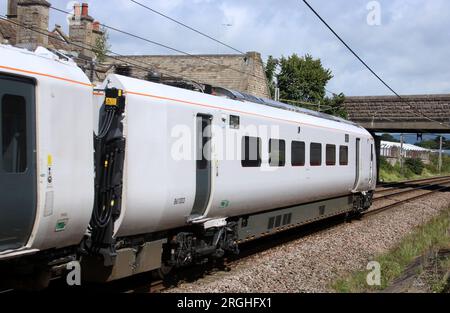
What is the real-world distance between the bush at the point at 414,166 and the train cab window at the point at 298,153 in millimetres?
58766

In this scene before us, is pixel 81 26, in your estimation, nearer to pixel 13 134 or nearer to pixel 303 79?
pixel 303 79

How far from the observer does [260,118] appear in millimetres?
10922

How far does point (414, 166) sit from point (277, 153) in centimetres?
6288

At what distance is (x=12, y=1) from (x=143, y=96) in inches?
1053

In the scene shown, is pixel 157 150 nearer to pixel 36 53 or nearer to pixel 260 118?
pixel 36 53

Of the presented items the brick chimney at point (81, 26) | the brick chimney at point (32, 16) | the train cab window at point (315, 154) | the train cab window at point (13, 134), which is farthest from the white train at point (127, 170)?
the brick chimney at point (81, 26)

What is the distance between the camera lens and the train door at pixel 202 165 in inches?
351

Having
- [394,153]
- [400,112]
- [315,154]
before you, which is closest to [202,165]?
[315,154]

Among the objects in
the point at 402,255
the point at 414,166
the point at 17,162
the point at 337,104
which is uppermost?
the point at 337,104

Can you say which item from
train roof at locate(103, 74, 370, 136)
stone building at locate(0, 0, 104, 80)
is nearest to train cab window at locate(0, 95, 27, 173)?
train roof at locate(103, 74, 370, 136)

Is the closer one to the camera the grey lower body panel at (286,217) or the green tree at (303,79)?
the grey lower body panel at (286,217)

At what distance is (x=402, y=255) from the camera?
40.5 ft

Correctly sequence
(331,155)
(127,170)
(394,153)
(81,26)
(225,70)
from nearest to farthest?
(127,170)
(331,155)
(81,26)
(225,70)
(394,153)

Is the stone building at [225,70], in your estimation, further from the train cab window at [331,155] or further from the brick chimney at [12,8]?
the train cab window at [331,155]
